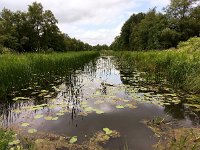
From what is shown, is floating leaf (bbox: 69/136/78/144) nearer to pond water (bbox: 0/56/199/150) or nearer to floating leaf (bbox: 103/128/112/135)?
pond water (bbox: 0/56/199/150)

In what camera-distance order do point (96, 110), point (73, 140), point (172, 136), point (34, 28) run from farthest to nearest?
point (34, 28) → point (96, 110) → point (172, 136) → point (73, 140)

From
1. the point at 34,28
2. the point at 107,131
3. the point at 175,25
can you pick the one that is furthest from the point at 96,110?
the point at 34,28

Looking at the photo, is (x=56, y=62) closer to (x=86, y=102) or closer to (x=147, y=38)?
(x=86, y=102)

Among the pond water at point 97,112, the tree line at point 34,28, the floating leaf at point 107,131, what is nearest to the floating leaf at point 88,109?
the pond water at point 97,112

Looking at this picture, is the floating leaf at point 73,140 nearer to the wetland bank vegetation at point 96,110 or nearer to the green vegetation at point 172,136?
the wetland bank vegetation at point 96,110

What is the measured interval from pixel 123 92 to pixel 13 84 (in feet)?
12.9

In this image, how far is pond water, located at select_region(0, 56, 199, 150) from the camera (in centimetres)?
550

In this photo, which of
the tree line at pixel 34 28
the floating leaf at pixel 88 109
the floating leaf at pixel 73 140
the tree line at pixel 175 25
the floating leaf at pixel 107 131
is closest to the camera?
the floating leaf at pixel 73 140

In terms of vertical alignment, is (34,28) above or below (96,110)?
above

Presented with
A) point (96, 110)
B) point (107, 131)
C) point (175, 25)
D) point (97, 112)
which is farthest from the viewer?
point (175, 25)

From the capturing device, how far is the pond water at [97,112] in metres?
5.50

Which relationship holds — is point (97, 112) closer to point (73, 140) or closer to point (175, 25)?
point (73, 140)

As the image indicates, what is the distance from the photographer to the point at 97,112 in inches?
270

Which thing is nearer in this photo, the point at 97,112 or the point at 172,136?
the point at 172,136
